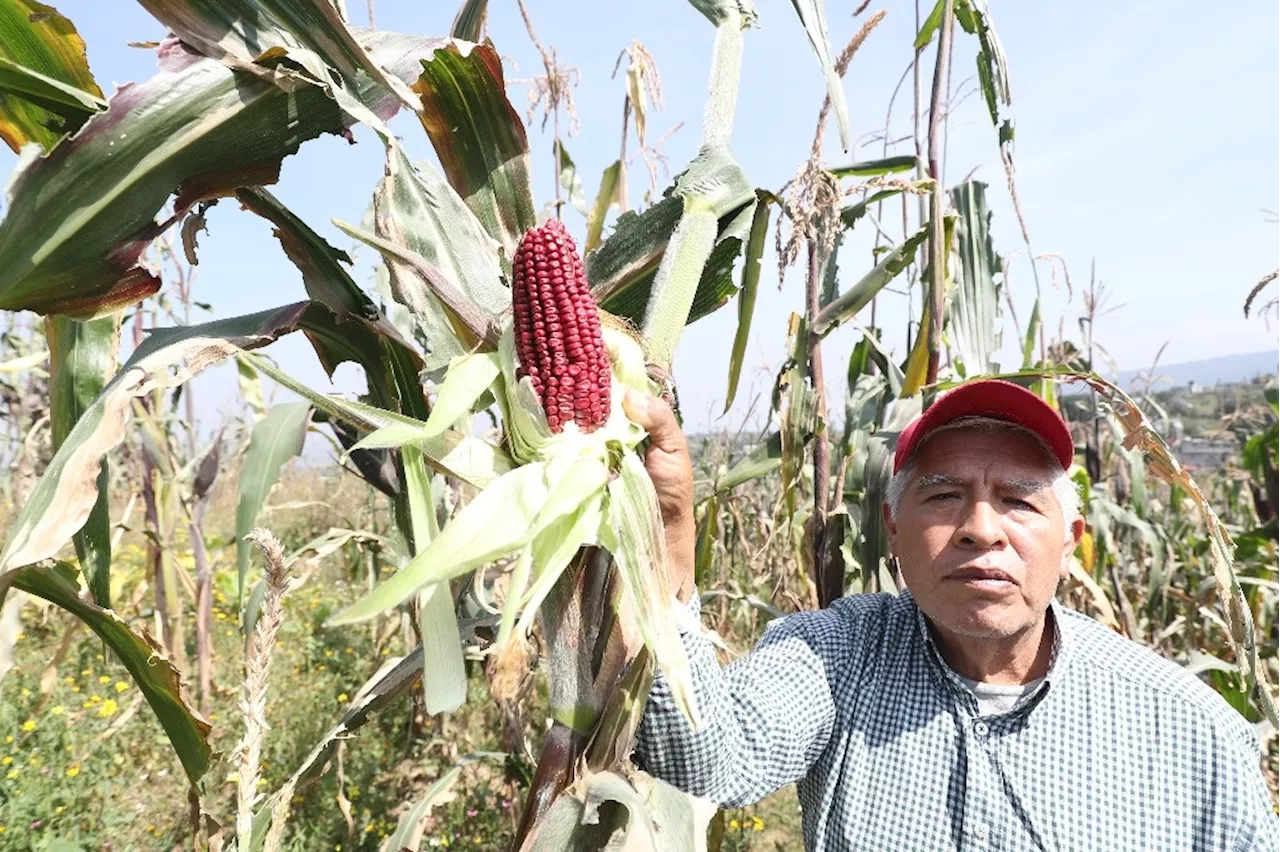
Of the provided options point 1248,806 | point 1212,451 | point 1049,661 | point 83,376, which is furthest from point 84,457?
point 1212,451

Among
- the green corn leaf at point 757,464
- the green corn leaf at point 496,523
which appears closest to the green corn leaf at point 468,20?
the green corn leaf at point 496,523

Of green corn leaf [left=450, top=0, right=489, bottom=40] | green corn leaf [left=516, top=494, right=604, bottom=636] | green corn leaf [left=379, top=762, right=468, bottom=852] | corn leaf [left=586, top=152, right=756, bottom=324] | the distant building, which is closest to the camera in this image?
green corn leaf [left=516, top=494, right=604, bottom=636]

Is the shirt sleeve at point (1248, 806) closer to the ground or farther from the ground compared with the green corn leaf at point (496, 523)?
closer to the ground

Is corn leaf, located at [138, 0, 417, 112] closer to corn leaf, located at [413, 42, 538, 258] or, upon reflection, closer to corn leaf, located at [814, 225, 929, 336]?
corn leaf, located at [413, 42, 538, 258]

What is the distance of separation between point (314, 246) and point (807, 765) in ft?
4.24

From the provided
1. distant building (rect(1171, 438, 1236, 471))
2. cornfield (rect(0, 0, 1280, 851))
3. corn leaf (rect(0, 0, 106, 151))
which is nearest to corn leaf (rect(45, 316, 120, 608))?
cornfield (rect(0, 0, 1280, 851))

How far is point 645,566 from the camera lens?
2.93 ft

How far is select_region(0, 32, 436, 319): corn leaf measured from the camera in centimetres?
90

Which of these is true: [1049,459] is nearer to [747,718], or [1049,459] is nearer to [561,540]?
[747,718]

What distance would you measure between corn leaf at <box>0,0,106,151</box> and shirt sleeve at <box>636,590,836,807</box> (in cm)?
105

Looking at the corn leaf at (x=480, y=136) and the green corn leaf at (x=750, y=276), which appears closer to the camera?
the corn leaf at (x=480, y=136)

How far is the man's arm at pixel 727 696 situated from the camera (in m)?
1.13

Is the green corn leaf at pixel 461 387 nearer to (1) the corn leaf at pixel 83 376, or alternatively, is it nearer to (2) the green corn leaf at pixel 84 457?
(2) the green corn leaf at pixel 84 457

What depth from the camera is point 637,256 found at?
1.22 meters
